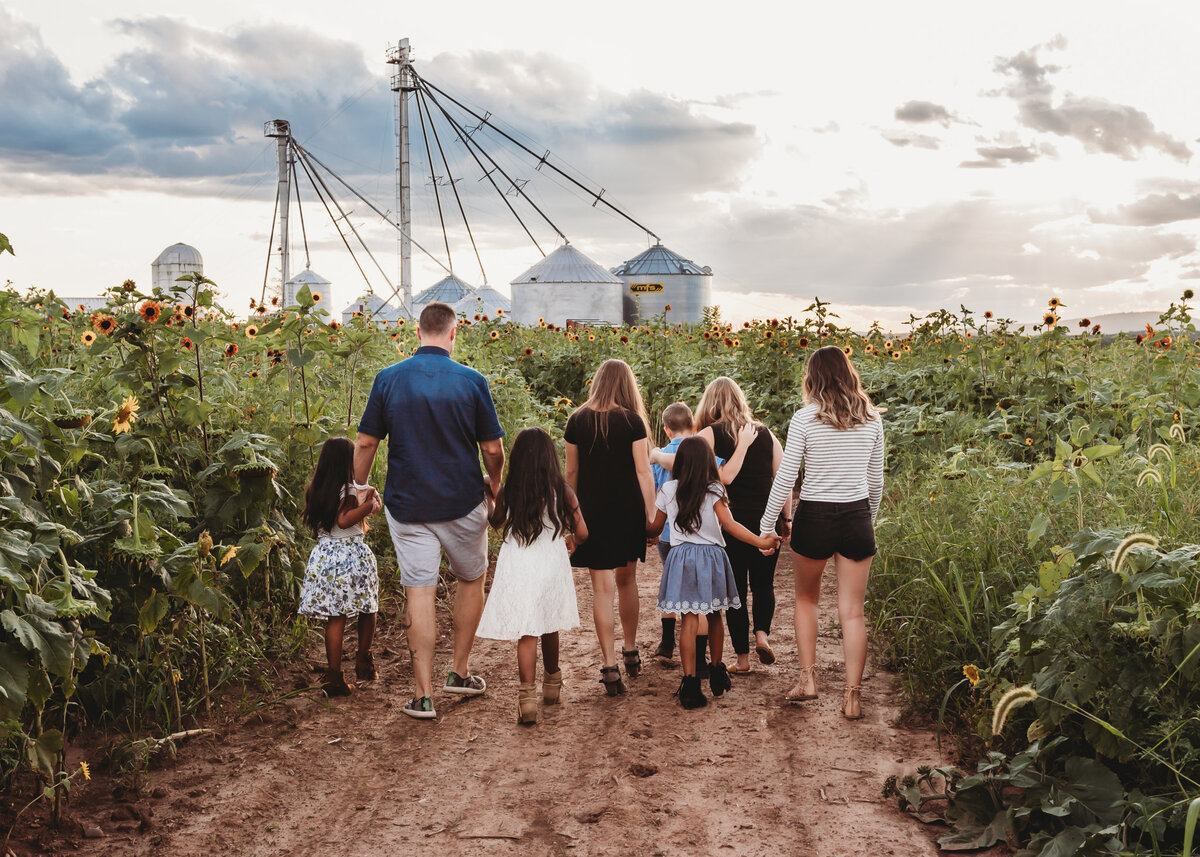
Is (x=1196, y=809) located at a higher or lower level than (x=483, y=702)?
higher

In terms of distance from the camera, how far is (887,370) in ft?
33.4

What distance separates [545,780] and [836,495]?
186 cm

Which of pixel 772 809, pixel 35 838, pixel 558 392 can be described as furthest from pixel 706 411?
pixel 558 392

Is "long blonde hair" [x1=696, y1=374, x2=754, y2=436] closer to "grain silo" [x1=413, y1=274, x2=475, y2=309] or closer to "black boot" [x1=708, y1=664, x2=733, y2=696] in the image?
"black boot" [x1=708, y1=664, x2=733, y2=696]

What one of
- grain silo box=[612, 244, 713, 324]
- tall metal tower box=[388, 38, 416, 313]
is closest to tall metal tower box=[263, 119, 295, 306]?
tall metal tower box=[388, 38, 416, 313]

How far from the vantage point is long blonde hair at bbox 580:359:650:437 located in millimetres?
5184

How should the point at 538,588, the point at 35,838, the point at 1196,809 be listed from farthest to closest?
the point at 538,588
the point at 35,838
the point at 1196,809

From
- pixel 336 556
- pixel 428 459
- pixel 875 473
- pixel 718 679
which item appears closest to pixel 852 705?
pixel 718 679

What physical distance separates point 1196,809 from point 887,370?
7.85 meters

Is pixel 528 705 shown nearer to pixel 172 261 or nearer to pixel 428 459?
pixel 428 459

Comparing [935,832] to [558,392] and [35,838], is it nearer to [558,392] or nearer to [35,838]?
[35,838]

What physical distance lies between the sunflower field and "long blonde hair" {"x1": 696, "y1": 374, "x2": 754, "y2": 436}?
120 cm

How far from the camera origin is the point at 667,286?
37562mm

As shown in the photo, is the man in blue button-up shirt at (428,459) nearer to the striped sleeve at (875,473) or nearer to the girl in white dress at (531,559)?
the girl in white dress at (531,559)
